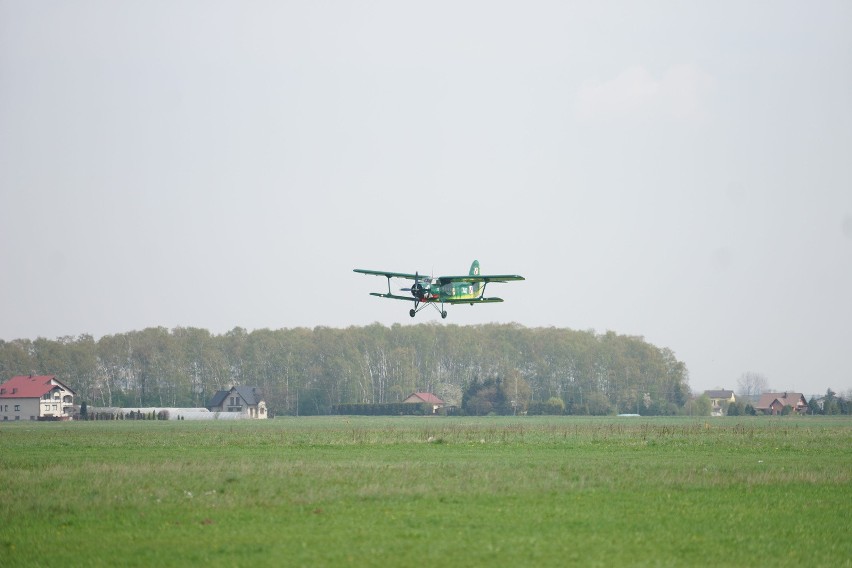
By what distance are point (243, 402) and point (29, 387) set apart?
2755cm

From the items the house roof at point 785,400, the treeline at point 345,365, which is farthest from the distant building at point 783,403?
the treeline at point 345,365

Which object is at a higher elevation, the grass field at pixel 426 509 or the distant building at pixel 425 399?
the distant building at pixel 425 399

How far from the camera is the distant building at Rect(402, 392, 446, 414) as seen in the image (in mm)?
138500

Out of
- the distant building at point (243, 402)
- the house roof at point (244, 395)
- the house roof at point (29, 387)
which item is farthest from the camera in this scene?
the house roof at point (244, 395)

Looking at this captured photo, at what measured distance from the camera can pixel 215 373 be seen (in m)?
153

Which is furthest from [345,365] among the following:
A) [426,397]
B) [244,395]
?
[244,395]

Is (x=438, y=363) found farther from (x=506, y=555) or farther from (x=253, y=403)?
(x=506, y=555)

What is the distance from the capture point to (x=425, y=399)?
463ft

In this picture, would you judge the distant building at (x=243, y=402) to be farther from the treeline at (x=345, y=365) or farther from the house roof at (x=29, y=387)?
the house roof at (x=29, y=387)

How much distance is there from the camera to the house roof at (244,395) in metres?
133

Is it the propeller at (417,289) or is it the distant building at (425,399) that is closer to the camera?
the propeller at (417,289)

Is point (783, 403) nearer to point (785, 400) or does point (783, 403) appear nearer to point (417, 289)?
point (785, 400)

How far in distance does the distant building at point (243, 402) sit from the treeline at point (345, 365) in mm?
10730

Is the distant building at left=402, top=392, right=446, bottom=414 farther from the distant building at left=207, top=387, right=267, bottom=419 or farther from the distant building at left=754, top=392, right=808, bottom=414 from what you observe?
the distant building at left=754, top=392, right=808, bottom=414
